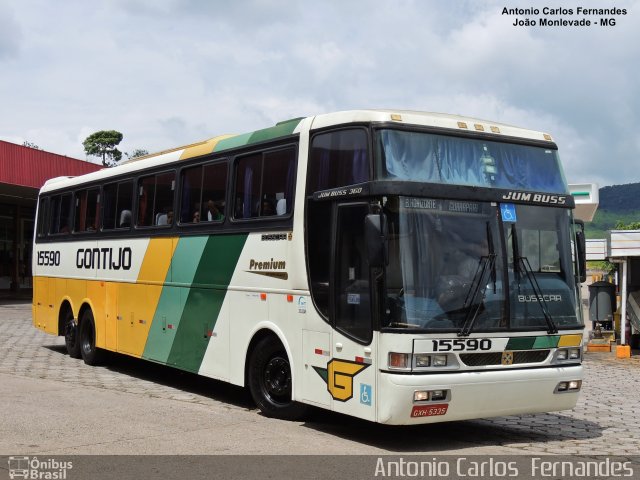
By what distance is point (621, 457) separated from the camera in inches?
316

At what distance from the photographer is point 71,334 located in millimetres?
15820

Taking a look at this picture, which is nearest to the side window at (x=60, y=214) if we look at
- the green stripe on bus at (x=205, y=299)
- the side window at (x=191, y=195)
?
the side window at (x=191, y=195)

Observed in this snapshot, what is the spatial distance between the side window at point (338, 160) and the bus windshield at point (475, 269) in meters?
0.65

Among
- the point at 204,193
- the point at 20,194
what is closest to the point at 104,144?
the point at 20,194

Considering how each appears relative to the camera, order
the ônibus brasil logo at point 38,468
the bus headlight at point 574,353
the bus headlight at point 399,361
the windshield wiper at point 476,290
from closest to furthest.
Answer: the ônibus brasil logo at point 38,468 < the bus headlight at point 399,361 < the windshield wiper at point 476,290 < the bus headlight at point 574,353

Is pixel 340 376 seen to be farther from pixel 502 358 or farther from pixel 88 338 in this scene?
pixel 88 338

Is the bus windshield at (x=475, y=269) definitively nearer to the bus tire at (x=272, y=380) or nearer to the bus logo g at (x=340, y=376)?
the bus logo g at (x=340, y=376)

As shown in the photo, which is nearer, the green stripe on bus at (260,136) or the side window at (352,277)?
the side window at (352,277)

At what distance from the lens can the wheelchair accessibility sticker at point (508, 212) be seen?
8492mm

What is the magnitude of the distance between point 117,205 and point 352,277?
6.69 meters

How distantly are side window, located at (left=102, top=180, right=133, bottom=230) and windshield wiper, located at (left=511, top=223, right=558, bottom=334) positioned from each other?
23.0ft

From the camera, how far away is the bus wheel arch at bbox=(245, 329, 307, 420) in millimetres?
9531

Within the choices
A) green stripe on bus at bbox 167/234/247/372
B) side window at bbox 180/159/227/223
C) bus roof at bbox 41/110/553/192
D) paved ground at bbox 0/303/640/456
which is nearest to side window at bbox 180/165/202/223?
side window at bbox 180/159/227/223

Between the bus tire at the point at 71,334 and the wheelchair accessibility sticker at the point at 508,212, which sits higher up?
the wheelchair accessibility sticker at the point at 508,212
